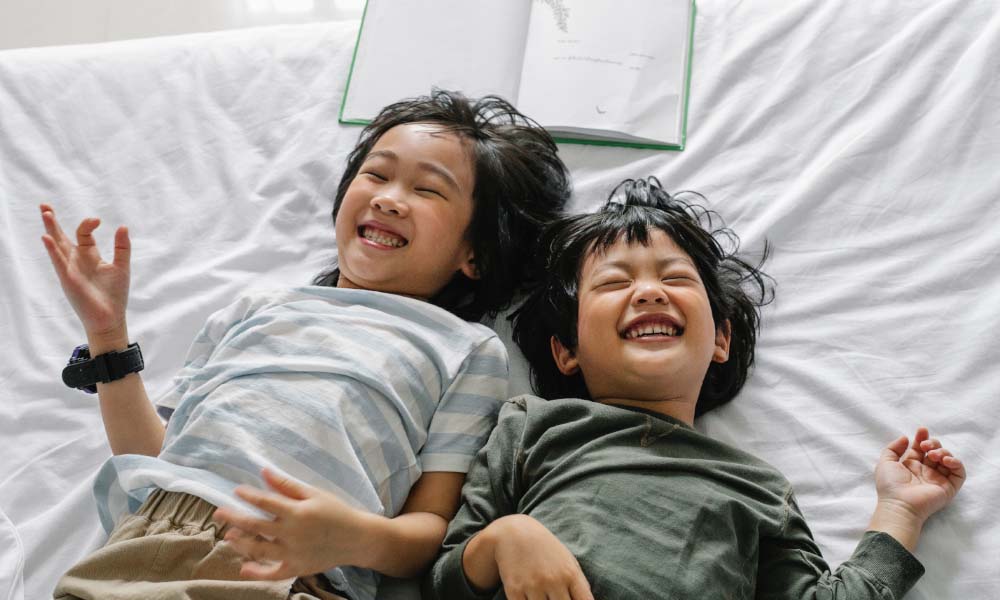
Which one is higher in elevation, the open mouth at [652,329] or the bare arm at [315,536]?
the open mouth at [652,329]

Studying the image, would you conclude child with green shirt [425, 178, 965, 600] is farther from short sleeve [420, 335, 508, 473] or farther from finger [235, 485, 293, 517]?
finger [235, 485, 293, 517]

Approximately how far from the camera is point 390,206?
1146 millimetres

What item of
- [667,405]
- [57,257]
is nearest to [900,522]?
[667,405]

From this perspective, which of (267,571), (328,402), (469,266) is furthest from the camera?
(469,266)

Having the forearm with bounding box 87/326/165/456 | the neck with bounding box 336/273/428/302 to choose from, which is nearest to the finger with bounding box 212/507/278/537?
the forearm with bounding box 87/326/165/456

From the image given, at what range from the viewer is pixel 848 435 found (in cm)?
110

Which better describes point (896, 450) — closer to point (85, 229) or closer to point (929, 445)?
point (929, 445)

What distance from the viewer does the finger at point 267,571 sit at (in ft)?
2.59

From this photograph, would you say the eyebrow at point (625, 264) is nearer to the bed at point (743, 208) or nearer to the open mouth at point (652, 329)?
the open mouth at point (652, 329)

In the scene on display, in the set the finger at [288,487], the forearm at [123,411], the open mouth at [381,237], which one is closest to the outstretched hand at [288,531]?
the finger at [288,487]

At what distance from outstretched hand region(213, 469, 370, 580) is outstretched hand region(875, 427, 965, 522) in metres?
0.58

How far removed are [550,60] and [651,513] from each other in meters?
0.79

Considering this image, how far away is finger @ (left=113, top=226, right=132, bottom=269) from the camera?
1.04 metres

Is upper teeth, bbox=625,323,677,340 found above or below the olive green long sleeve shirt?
above
